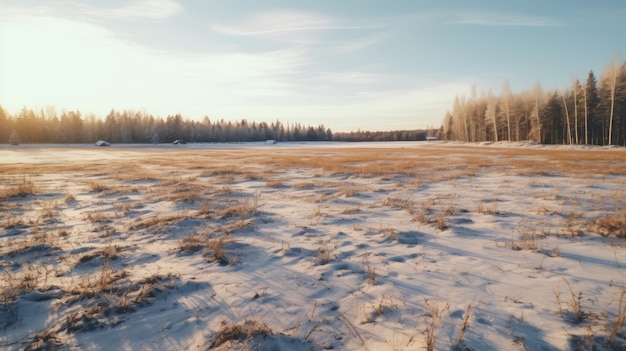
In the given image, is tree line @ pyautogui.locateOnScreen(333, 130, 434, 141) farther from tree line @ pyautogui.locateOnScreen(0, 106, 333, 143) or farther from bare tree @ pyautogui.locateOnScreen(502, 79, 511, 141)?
bare tree @ pyautogui.locateOnScreen(502, 79, 511, 141)

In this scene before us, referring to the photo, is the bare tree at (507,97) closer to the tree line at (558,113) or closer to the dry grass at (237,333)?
the tree line at (558,113)

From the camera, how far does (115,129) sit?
334 feet

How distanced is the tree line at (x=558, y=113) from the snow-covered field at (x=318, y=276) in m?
55.3

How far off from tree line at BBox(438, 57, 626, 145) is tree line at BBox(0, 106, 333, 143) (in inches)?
3534

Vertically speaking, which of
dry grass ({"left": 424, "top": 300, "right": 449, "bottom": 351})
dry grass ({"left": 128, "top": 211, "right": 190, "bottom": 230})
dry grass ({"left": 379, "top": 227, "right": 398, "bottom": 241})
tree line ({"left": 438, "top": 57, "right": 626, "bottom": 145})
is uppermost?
tree line ({"left": 438, "top": 57, "right": 626, "bottom": 145})

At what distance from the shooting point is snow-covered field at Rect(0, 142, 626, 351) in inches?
130

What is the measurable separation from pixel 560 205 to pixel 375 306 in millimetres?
8366

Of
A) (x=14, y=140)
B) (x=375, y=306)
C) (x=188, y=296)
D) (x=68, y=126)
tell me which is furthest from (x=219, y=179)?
(x=68, y=126)

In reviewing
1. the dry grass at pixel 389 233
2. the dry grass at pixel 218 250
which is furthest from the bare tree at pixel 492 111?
the dry grass at pixel 218 250

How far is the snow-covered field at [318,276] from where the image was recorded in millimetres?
3293

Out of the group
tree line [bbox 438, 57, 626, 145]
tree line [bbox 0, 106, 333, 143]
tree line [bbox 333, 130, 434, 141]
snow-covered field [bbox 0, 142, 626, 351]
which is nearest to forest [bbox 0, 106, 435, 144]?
tree line [bbox 0, 106, 333, 143]

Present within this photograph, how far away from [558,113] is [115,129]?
127 metres

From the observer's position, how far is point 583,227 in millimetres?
6660

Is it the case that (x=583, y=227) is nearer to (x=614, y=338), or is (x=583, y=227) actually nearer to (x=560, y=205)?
(x=560, y=205)
